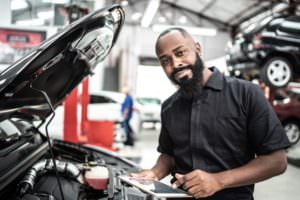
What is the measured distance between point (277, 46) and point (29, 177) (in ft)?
18.8

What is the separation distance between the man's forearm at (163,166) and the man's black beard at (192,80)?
343mm

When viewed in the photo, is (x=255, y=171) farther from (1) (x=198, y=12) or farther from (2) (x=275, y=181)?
(1) (x=198, y=12)

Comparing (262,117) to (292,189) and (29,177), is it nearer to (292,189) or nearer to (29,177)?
(29,177)

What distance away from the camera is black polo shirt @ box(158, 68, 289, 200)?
4.35 feet

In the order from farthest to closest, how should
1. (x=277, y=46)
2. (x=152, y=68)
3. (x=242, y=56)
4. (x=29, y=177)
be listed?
1. (x=152, y=68)
2. (x=242, y=56)
3. (x=277, y=46)
4. (x=29, y=177)

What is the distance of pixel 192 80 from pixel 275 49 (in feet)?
Answer: 18.0

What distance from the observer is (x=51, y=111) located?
5.85 feet

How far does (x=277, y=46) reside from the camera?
6.42 m

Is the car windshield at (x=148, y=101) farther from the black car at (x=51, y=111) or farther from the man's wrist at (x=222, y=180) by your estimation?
the man's wrist at (x=222, y=180)

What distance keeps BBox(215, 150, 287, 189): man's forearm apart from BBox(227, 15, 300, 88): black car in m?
5.51

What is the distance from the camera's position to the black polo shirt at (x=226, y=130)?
4.35ft

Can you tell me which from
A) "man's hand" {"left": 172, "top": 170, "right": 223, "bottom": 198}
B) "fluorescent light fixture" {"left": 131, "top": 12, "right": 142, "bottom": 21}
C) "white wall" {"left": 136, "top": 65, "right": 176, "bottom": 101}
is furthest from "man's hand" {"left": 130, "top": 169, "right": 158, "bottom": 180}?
"fluorescent light fixture" {"left": 131, "top": 12, "right": 142, "bottom": 21}

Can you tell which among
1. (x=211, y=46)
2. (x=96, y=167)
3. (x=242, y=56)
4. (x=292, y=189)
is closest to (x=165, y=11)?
(x=211, y=46)

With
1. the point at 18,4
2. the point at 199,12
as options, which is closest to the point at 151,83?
the point at 199,12
